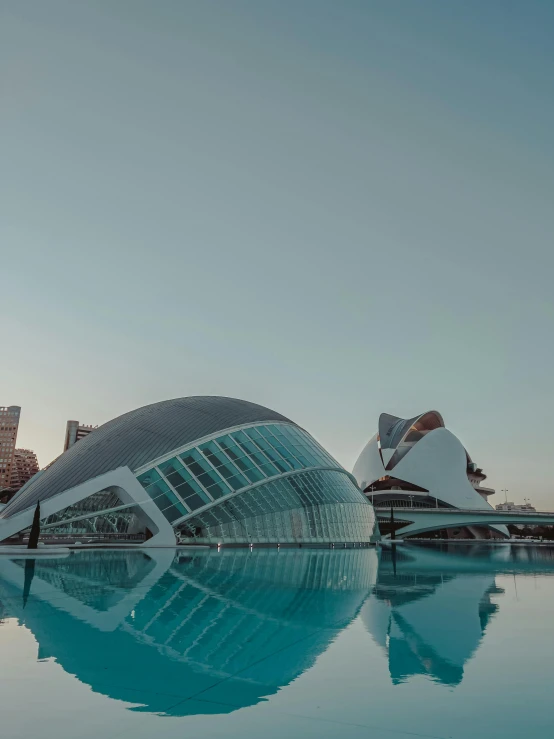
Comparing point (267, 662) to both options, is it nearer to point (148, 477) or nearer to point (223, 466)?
point (148, 477)

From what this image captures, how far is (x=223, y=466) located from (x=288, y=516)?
5131 mm

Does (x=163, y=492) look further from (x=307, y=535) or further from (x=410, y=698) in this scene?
(x=410, y=698)

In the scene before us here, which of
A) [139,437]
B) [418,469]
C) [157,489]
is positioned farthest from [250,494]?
[418,469]

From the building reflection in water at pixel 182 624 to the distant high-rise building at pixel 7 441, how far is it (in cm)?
16557

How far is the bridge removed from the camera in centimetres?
8262

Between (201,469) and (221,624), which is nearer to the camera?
(221,624)

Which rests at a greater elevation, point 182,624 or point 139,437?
point 139,437

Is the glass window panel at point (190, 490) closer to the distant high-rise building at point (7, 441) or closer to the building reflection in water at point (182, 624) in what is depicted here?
the building reflection in water at point (182, 624)

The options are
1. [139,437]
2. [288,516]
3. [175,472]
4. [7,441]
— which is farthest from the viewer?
[7,441]

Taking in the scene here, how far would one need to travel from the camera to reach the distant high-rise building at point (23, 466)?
556 feet

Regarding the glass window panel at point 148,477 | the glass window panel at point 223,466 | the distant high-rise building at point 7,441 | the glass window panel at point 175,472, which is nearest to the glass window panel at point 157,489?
the glass window panel at point 148,477

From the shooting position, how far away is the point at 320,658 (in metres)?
7.36

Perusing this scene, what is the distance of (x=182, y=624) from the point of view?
9.25 metres

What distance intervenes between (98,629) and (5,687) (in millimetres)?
3071
